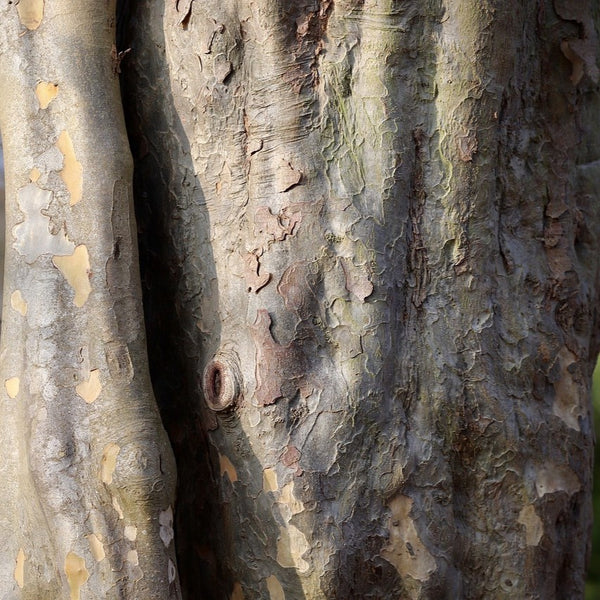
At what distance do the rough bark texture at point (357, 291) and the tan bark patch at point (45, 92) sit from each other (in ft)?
0.51

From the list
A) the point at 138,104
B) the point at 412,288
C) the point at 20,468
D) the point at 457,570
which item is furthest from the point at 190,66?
the point at 457,570

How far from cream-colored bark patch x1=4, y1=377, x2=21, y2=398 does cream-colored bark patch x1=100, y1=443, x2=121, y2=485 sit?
214mm

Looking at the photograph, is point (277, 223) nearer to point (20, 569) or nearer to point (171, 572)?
point (171, 572)

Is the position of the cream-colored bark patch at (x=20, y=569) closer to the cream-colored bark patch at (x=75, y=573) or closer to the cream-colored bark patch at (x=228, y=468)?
the cream-colored bark patch at (x=75, y=573)

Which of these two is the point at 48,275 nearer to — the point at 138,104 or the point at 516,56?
the point at 138,104

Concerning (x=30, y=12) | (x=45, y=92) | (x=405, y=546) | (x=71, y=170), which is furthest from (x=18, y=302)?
(x=405, y=546)

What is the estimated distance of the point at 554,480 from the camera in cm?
165

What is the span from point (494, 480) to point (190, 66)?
34.8 inches

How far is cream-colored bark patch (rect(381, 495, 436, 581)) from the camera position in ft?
4.93

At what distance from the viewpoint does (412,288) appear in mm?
1547

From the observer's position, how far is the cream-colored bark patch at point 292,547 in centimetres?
146

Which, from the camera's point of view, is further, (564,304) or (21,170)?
(564,304)

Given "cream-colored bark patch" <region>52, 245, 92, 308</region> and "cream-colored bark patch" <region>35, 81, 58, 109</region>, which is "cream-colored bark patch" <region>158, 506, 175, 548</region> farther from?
"cream-colored bark patch" <region>35, 81, 58, 109</region>

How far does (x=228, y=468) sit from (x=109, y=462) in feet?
0.72
